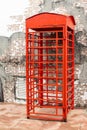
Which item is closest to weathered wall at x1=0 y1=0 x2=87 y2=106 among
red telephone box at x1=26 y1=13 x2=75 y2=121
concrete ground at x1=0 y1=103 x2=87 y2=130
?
red telephone box at x1=26 y1=13 x2=75 y2=121

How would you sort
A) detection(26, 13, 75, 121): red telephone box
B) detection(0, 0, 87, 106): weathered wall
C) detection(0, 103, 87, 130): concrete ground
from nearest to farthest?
detection(0, 103, 87, 130): concrete ground
detection(26, 13, 75, 121): red telephone box
detection(0, 0, 87, 106): weathered wall

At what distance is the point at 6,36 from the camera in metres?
5.96

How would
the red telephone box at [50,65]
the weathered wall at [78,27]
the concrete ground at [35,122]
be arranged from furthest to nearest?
the weathered wall at [78,27], the red telephone box at [50,65], the concrete ground at [35,122]

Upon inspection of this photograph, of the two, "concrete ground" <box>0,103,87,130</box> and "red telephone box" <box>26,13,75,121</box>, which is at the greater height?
"red telephone box" <box>26,13,75,121</box>

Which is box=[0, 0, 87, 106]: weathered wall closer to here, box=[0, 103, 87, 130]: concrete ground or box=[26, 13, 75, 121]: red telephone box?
box=[26, 13, 75, 121]: red telephone box

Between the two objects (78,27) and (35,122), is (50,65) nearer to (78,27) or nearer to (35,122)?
(78,27)

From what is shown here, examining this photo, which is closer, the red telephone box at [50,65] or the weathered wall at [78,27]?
the red telephone box at [50,65]

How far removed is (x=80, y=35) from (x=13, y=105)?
2.09 m

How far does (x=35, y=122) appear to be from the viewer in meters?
4.54

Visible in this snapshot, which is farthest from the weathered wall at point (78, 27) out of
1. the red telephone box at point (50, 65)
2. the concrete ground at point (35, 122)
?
the concrete ground at point (35, 122)

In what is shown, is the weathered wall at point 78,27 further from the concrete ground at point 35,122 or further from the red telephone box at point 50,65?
the concrete ground at point 35,122

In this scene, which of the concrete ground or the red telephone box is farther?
the red telephone box

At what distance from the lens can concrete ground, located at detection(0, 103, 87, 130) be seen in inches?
169

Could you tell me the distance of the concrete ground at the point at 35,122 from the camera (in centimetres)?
428
